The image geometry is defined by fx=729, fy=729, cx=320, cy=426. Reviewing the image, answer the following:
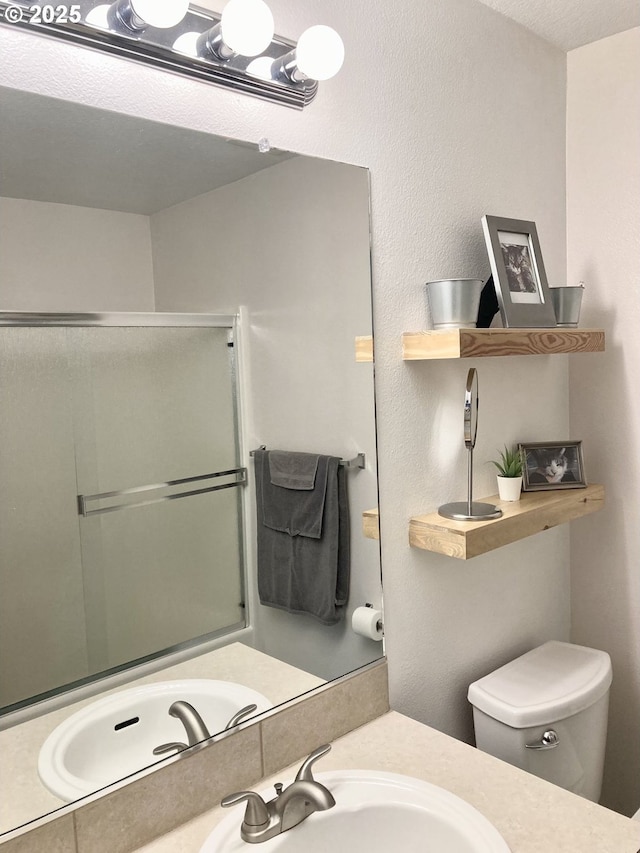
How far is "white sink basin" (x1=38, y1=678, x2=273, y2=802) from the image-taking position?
1048 mm

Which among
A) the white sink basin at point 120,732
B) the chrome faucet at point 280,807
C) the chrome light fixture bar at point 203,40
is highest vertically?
the chrome light fixture bar at point 203,40

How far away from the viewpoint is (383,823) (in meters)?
1.19

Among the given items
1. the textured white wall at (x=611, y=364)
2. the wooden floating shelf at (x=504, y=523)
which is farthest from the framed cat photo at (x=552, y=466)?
the textured white wall at (x=611, y=364)

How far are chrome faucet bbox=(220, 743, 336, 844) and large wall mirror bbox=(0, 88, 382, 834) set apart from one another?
0.14 meters

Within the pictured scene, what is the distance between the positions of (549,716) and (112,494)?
1076mm

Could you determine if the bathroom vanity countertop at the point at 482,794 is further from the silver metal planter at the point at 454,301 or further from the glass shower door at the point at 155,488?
the silver metal planter at the point at 454,301

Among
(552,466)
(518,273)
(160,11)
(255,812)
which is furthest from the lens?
(552,466)

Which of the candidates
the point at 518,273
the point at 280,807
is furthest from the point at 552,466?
the point at 280,807

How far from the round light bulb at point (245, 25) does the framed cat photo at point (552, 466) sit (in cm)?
116

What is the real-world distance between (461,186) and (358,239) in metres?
0.40

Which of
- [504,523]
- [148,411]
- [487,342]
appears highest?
[487,342]

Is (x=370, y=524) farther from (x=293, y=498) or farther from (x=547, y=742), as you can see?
(x=547, y=742)

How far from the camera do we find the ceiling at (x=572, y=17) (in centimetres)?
171

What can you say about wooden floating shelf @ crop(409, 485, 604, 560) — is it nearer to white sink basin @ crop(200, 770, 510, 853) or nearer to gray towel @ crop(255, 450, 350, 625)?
gray towel @ crop(255, 450, 350, 625)
